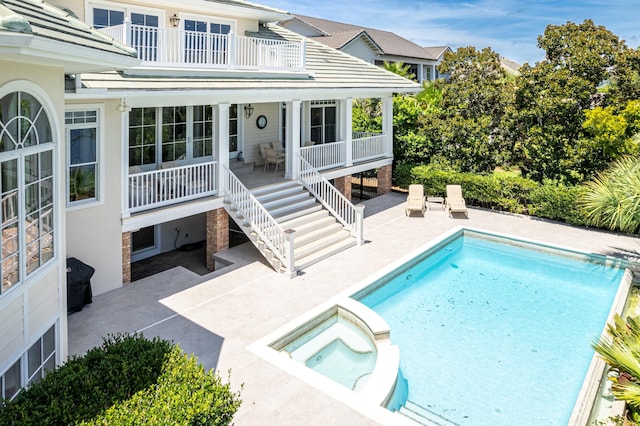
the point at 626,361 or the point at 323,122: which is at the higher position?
the point at 323,122

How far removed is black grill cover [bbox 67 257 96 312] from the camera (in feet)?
38.8

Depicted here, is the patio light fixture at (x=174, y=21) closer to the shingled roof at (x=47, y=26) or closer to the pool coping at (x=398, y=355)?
the shingled roof at (x=47, y=26)

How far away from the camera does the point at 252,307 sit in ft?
41.5

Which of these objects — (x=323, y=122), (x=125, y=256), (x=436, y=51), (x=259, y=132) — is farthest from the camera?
(x=436, y=51)

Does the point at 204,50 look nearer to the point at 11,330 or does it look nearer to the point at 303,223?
the point at 303,223

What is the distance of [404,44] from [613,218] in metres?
49.1

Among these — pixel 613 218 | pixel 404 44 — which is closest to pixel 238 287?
pixel 613 218

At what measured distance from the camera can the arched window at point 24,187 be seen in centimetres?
676

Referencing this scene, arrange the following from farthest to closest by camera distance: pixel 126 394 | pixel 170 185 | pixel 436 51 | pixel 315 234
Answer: pixel 436 51 → pixel 315 234 → pixel 170 185 → pixel 126 394

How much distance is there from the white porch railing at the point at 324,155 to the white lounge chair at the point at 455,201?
4810mm

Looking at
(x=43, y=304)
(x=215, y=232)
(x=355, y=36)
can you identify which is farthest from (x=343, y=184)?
(x=355, y=36)

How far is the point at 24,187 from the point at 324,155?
14826 mm

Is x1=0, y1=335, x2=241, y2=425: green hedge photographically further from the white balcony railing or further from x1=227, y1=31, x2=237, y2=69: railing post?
x1=227, y1=31, x2=237, y2=69: railing post

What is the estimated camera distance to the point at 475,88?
23.8 m
